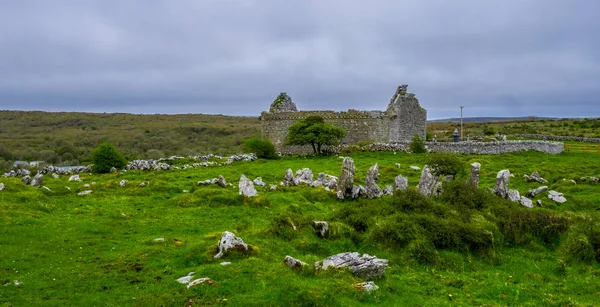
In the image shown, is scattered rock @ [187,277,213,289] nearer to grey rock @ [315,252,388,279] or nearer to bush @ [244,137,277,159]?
grey rock @ [315,252,388,279]

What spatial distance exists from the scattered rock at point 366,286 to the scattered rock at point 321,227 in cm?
432

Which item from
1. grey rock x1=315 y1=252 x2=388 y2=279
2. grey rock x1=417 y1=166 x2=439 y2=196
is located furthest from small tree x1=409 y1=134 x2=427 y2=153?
grey rock x1=315 y1=252 x2=388 y2=279

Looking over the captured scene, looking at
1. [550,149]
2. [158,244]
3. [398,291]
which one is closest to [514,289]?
[398,291]

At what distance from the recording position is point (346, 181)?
66.0 ft

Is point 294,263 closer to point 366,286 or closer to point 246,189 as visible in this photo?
point 366,286

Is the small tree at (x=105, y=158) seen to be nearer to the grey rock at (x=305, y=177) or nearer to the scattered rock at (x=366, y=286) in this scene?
the grey rock at (x=305, y=177)

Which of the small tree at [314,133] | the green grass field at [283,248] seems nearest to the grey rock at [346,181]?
the green grass field at [283,248]

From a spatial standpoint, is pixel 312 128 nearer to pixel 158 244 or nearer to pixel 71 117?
pixel 158 244

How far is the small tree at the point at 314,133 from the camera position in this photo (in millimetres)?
39000

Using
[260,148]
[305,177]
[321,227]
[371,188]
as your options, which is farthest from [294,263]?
[260,148]

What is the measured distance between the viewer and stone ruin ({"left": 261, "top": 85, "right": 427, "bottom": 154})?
142 feet

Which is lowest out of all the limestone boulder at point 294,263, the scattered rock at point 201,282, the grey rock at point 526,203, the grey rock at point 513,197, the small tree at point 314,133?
the scattered rock at point 201,282

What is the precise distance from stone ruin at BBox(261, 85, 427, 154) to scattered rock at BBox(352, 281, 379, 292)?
33.9 m

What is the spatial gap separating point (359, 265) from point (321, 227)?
3962 mm
